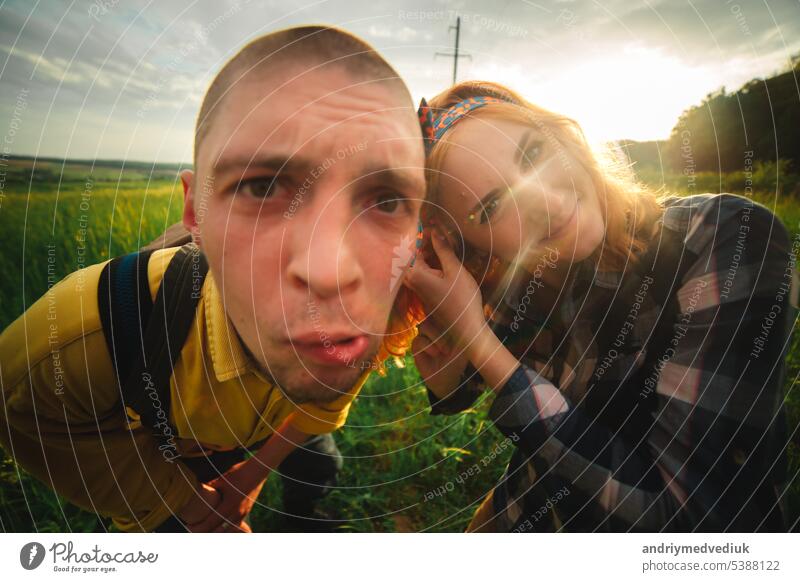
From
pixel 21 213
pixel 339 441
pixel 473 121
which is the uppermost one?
pixel 473 121

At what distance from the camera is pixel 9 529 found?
21.3 inches

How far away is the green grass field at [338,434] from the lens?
1.62 ft

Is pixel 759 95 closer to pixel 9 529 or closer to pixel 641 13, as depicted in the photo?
pixel 641 13

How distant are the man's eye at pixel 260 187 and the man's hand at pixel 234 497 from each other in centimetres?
52

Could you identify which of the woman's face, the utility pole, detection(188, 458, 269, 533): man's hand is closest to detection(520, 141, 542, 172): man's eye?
the woman's face

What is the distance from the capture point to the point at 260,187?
15.9 inches

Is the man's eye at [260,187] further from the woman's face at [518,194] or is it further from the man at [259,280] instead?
the woman's face at [518,194]

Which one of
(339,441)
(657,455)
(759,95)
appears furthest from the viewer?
(339,441)

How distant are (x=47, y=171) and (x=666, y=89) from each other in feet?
2.76

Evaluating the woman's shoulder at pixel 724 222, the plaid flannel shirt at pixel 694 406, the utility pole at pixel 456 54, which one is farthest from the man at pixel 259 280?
the woman's shoulder at pixel 724 222

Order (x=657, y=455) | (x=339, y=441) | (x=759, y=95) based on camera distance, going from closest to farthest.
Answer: (x=657, y=455) → (x=759, y=95) → (x=339, y=441)

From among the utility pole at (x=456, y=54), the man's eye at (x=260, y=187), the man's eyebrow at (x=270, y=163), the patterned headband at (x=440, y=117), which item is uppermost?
the utility pole at (x=456, y=54)

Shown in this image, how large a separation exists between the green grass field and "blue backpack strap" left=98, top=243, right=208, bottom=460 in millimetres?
76
